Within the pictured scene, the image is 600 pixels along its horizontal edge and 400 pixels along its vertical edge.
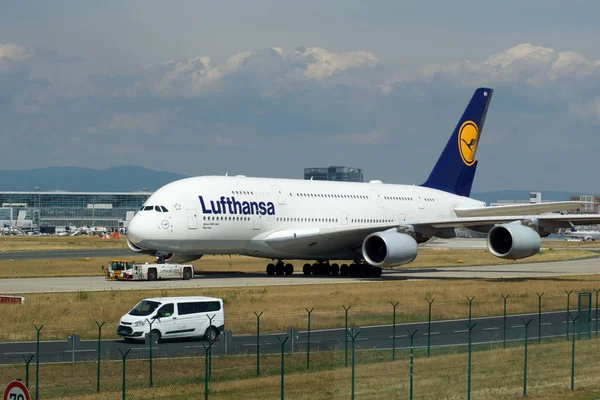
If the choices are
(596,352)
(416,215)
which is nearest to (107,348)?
(596,352)

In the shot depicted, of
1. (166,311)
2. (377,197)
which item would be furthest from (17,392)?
(377,197)

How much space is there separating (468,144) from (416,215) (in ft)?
29.9

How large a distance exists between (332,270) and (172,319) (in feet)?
112

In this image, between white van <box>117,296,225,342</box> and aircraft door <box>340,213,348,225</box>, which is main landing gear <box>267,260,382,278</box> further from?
white van <box>117,296,225,342</box>

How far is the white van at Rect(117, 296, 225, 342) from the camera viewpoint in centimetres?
3145

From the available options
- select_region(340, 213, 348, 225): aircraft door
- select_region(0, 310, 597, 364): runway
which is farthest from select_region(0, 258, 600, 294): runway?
select_region(0, 310, 597, 364): runway

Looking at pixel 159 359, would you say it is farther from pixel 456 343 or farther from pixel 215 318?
pixel 456 343

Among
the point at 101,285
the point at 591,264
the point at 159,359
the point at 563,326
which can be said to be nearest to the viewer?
the point at 159,359

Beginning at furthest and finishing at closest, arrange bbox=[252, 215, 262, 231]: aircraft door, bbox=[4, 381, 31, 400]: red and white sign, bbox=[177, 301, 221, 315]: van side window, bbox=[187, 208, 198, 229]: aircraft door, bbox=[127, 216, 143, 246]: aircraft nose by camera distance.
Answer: bbox=[252, 215, 262, 231]: aircraft door
bbox=[187, 208, 198, 229]: aircraft door
bbox=[127, 216, 143, 246]: aircraft nose
bbox=[177, 301, 221, 315]: van side window
bbox=[4, 381, 31, 400]: red and white sign

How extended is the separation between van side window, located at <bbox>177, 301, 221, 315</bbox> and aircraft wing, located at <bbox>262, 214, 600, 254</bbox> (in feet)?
86.0

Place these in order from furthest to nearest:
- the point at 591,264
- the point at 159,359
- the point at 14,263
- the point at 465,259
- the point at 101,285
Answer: the point at 465,259 → the point at 591,264 → the point at 14,263 → the point at 101,285 → the point at 159,359

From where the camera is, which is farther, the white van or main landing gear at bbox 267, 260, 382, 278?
main landing gear at bbox 267, 260, 382, 278

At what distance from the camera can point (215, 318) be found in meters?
32.9

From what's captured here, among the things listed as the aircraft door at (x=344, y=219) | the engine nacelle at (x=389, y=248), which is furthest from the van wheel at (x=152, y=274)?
Result: the aircraft door at (x=344, y=219)
